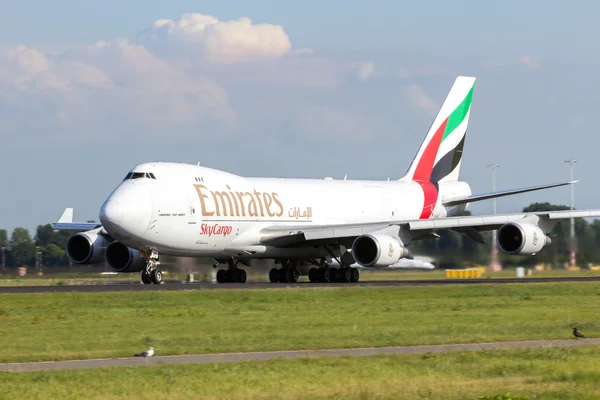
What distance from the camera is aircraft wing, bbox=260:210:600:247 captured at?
4619 cm

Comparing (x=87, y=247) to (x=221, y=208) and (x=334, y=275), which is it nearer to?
(x=221, y=208)

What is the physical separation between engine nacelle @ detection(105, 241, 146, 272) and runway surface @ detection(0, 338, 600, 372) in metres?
27.6

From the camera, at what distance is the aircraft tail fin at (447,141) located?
57.7 metres

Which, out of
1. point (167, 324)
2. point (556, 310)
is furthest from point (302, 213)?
point (167, 324)

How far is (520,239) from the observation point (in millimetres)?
46406

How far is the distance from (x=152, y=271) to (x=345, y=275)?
862 centimetres

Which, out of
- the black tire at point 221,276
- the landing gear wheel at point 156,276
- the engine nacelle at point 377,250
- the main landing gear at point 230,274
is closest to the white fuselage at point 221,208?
the landing gear wheel at point 156,276

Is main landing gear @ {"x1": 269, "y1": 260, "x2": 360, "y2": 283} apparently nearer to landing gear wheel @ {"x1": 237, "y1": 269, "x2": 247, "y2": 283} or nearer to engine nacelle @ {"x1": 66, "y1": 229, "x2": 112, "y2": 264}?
landing gear wheel @ {"x1": 237, "y1": 269, "x2": 247, "y2": 283}

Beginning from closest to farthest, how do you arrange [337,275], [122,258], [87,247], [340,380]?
[340,380]
[337,275]
[122,258]
[87,247]

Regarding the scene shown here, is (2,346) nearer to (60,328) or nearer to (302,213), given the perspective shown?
(60,328)

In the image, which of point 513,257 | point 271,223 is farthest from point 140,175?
point 513,257

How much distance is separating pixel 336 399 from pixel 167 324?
12.0m

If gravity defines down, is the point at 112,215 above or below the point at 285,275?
above

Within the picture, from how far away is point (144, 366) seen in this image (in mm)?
18297
